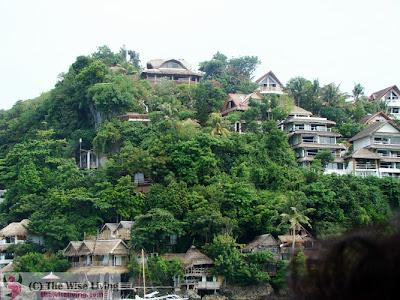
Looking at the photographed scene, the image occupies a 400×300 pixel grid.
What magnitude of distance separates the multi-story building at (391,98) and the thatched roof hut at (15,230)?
25576 mm

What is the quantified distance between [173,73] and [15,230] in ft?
57.7

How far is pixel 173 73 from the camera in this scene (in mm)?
40344

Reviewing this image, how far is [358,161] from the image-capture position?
31.5m

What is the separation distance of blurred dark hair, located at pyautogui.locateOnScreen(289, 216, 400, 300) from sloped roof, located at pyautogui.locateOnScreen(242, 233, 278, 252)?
22228mm

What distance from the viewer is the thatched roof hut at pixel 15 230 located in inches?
1040

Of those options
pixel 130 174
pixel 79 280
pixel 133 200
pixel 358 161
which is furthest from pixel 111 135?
pixel 358 161

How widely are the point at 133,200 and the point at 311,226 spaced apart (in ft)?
25.1

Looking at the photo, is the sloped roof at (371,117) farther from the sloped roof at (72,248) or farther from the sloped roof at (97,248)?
the sloped roof at (72,248)

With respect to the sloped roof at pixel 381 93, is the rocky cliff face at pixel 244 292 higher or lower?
lower

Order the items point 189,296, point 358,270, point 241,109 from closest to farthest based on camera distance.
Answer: point 358,270 → point 189,296 → point 241,109

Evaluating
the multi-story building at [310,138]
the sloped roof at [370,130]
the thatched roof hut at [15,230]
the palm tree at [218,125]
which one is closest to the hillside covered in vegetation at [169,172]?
the palm tree at [218,125]

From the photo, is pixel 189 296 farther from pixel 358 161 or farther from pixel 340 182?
pixel 358 161

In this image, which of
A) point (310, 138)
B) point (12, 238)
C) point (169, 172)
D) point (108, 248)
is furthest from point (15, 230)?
point (310, 138)

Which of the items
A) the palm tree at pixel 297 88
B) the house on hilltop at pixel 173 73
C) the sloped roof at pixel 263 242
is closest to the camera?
the sloped roof at pixel 263 242
